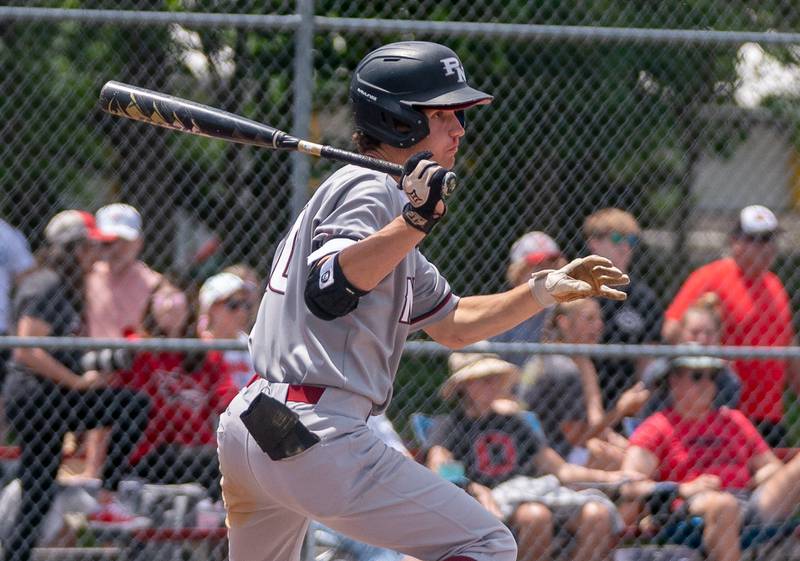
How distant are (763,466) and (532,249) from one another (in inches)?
50.9

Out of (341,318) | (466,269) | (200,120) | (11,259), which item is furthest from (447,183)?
(11,259)

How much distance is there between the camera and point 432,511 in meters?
3.14

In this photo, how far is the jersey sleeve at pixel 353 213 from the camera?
3.09 m

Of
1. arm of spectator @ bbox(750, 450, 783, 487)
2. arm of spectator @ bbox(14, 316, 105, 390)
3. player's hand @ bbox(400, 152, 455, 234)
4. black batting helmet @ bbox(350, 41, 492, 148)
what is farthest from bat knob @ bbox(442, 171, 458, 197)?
arm of spectator @ bbox(750, 450, 783, 487)

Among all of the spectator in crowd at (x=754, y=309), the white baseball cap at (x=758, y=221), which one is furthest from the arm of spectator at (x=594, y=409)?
the white baseball cap at (x=758, y=221)

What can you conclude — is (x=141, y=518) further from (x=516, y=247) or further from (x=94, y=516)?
(x=516, y=247)

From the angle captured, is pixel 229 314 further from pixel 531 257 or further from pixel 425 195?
pixel 425 195

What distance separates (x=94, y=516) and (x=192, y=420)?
1.78 feet

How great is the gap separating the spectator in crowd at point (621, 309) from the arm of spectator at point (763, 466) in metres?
0.59

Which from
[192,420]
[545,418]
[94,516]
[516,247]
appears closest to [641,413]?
[545,418]

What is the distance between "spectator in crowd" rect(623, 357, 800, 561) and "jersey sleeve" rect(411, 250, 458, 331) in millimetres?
1961

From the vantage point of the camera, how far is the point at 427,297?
3607mm

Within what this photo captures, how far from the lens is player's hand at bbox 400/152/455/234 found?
2896 millimetres

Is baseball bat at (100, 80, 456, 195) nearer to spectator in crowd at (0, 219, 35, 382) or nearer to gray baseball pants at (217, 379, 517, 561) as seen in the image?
gray baseball pants at (217, 379, 517, 561)
